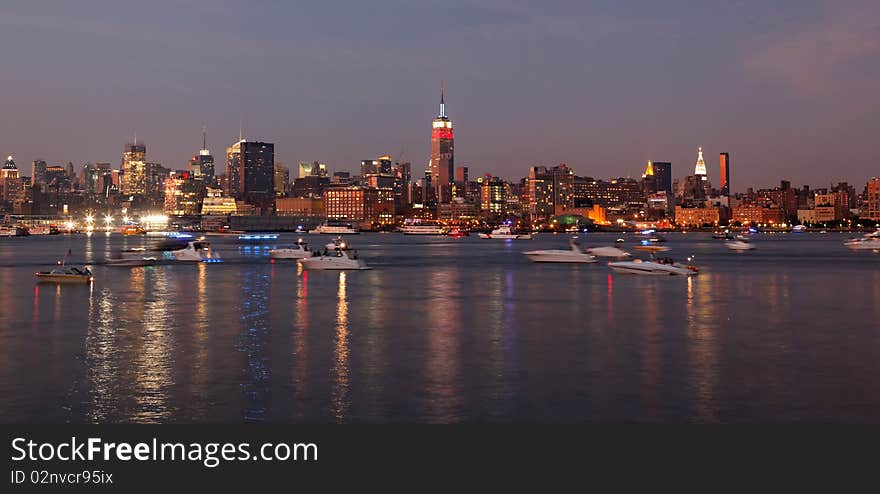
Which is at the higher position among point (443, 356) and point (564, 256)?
point (564, 256)

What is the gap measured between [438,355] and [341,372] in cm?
416

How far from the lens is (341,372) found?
75.9ft

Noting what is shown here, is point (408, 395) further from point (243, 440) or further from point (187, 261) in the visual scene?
point (187, 261)

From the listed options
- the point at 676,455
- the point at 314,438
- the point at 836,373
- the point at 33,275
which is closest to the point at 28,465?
the point at 314,438

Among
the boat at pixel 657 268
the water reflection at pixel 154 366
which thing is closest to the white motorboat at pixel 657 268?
the boat at pixel 657 268

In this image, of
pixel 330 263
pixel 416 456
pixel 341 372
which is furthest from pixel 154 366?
pixel 330 263

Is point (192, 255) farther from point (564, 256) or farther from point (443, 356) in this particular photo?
point (443, 356)

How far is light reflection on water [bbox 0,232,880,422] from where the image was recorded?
18.5 metres

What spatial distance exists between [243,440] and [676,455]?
7.45 m

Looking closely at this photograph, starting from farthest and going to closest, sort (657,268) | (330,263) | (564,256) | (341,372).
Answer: (564,256)
(330,263)
(657,268)
(341,372)

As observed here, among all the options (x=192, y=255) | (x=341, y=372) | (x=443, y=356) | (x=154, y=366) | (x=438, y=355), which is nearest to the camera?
(x=341, y=372)

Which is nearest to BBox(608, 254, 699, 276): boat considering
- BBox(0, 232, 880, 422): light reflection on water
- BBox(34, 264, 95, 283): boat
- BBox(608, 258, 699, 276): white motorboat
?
BBox(608, 258, 699, 276): white motorboat

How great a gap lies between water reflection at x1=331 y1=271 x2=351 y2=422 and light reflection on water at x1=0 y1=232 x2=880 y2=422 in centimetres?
11

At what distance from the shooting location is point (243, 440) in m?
15.6
